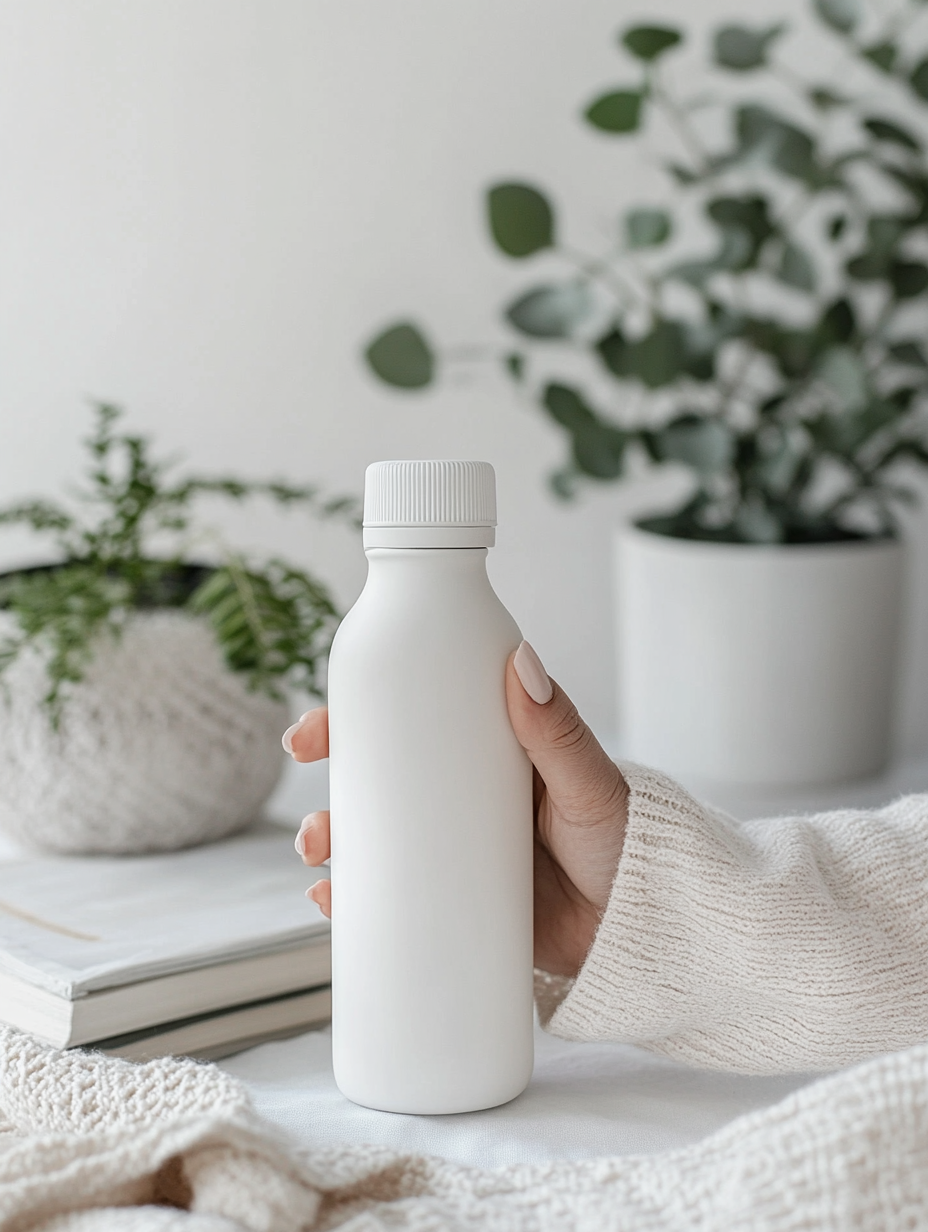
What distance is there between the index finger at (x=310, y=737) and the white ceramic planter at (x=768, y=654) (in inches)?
22.3

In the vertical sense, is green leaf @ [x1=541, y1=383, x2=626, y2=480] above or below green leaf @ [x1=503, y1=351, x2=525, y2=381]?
below

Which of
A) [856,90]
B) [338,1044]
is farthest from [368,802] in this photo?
[856,90]

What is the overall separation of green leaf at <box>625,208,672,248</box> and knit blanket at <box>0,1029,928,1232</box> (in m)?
0.80

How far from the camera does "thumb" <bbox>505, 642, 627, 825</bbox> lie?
1.29 feet

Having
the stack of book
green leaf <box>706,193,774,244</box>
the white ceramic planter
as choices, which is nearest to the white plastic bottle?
the stack of book

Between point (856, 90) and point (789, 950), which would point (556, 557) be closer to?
point (856, 90)

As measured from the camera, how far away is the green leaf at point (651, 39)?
95 centimetres

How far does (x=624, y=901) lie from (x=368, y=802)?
10 cm

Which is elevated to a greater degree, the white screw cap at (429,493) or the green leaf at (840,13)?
the green leaf at (840,13)

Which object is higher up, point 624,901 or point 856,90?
point 856,90

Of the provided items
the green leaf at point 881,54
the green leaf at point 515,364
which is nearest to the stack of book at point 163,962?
the green leaf at point 515,364

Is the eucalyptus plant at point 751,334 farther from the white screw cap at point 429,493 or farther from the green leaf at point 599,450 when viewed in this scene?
the white screw cap at point 429,493

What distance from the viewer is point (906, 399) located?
1.03 metres

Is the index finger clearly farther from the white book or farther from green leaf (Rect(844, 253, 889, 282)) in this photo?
green leaf (Rect(844, 253, 889, 282))
